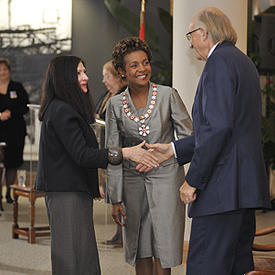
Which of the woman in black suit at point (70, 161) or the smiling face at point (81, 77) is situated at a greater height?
the smiling face at point (81, 77)

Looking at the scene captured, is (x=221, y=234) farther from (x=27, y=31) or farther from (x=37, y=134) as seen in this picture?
(x=27, y=31)

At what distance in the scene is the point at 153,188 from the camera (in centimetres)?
315

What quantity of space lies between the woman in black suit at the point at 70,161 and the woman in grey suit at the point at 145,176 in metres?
0.16

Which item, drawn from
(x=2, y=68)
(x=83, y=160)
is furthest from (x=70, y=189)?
(x=2, y=68)

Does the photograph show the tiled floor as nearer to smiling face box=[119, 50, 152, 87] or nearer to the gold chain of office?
the gold chain of office

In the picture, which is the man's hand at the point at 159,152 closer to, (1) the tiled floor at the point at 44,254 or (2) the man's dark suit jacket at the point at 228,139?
(2) the man's dark suit jacket at the point at 228,139

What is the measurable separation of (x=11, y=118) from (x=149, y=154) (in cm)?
525

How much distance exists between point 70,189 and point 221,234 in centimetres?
81

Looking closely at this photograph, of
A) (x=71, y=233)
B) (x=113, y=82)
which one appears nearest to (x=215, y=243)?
(x=71, y=233)

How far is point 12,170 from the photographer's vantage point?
311 inches

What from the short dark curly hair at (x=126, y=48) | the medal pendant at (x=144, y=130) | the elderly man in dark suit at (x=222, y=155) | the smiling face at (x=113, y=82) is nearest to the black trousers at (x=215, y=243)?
the elderly man in dark suit at (x=222, y=155)

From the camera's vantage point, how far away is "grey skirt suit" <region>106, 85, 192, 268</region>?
3152mm

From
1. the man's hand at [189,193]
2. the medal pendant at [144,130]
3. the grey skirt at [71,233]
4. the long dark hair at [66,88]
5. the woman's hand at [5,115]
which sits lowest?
the grey skirt at [71,233]

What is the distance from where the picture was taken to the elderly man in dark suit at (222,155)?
7.64 feet
